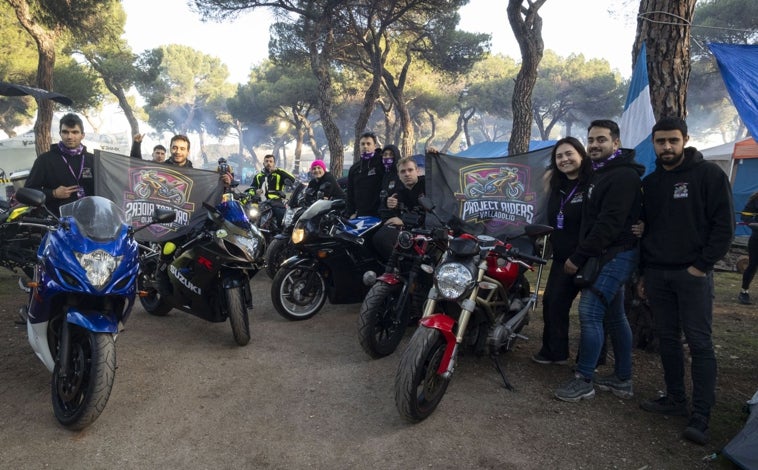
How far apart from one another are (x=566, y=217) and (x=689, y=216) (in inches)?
34.4

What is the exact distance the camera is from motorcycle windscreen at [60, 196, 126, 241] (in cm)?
290

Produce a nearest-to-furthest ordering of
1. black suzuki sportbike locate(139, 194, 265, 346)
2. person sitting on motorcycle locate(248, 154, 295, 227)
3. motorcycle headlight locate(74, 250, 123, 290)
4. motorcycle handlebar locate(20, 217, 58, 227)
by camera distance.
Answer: motorcycle headlight locate(74, 250, 123, 290), motorcycle handlebar locate(20, 217, 58, 227), black suzuki sportbike locate(139, 194, 265, 346), person sitting on motorcycle locate(248, 154, 295, 227)

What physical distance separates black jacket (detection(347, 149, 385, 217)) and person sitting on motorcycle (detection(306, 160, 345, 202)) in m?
1.67

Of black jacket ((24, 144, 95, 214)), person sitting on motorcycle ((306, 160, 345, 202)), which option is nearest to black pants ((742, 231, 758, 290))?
person sitting on motorcycle ((306, 160, 345, 202))

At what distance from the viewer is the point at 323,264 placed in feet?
16.5

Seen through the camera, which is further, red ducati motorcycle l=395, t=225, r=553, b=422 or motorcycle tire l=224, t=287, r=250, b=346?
motorcycle tire l=224, t=287, r=250, b=346

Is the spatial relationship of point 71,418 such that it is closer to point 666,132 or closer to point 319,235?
point 319,235

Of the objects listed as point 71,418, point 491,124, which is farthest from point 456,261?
point 491,124

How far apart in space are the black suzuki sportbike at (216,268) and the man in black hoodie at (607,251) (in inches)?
102

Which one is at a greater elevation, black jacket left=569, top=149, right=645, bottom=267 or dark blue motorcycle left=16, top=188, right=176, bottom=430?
black jacket left=569, top=149, right=645, bottom=267

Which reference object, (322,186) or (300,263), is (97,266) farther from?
(322,186)

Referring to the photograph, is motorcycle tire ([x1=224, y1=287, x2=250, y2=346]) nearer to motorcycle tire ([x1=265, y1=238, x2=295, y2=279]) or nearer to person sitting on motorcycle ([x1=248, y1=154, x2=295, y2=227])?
motorcycle tire ([x1=265, y1=238, x2=295, y2=279])

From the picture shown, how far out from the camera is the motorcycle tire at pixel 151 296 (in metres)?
4.73

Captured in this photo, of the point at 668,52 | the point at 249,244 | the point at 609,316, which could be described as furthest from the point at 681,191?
the point at 249,244
